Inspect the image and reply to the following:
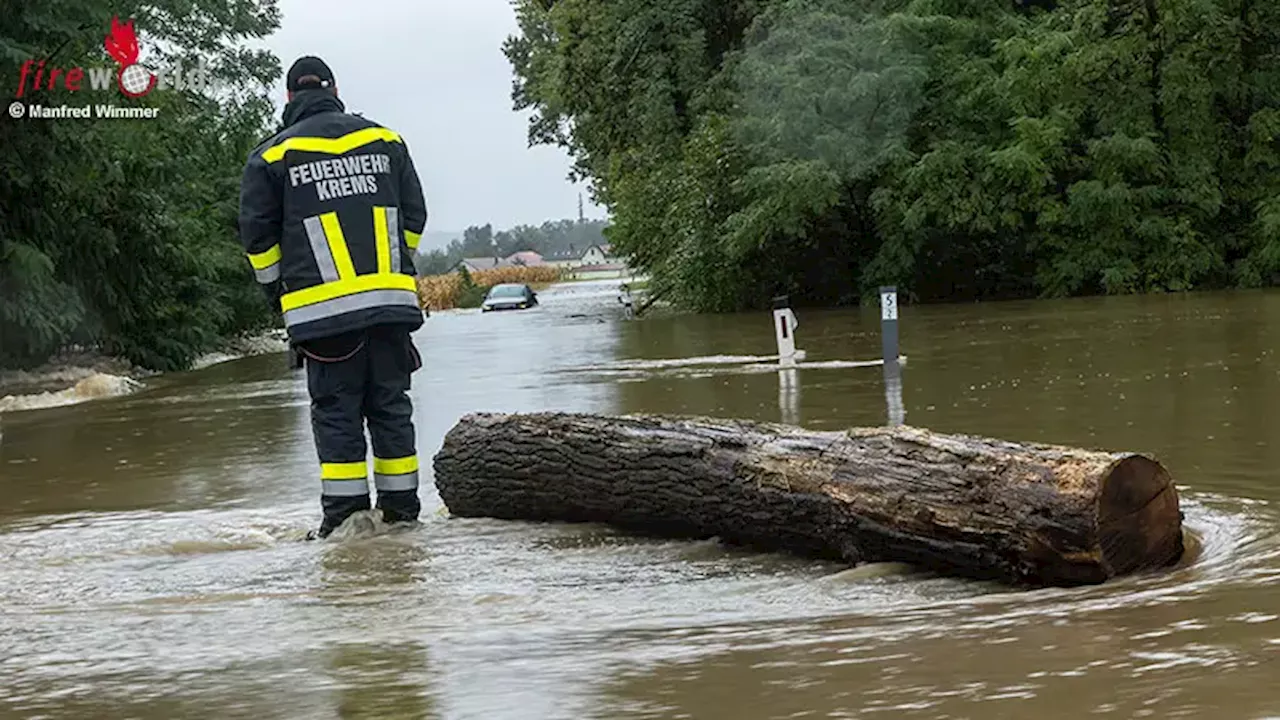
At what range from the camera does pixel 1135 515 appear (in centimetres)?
523

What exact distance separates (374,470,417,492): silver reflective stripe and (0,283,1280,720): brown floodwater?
0.89 feet

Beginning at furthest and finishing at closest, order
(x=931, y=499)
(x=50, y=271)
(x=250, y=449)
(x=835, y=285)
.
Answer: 1. (x=835, y=285)
2. (x=50, y=271)
3. (x=250, y=449)
4. (x=931, y=499)

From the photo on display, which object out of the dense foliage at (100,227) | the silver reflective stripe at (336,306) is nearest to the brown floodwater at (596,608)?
the silver reflective stripe at (336,306)

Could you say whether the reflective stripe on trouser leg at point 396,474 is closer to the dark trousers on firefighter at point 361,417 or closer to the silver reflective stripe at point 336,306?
the dark trousers on firefighter at point 361,417

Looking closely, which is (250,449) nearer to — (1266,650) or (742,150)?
(1266,650)

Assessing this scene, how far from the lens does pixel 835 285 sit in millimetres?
37750

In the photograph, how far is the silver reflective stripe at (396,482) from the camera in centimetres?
729

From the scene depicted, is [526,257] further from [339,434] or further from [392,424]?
[339,434]

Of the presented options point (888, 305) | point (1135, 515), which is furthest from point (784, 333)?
point (1135, 515)

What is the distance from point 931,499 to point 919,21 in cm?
3056

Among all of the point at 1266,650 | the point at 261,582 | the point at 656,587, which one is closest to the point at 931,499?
the point at 656,587

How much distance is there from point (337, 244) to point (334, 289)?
0.19 m

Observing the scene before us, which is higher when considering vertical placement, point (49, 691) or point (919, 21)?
point (919, 21)

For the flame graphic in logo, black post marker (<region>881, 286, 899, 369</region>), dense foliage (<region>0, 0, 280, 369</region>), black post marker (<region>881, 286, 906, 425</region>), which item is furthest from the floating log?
the flame graphic in logo
